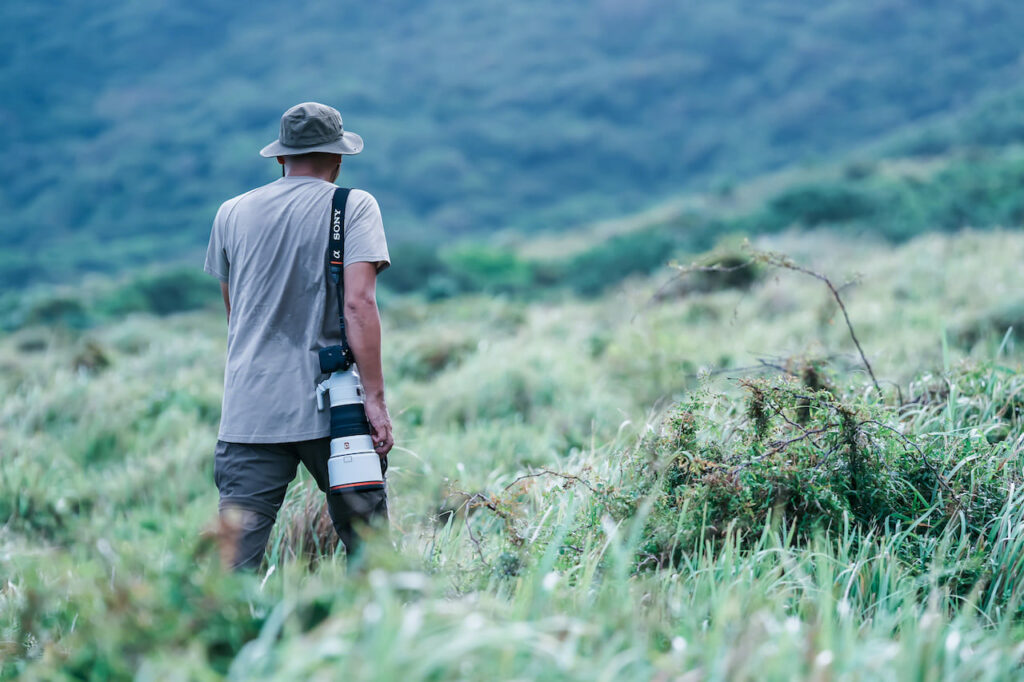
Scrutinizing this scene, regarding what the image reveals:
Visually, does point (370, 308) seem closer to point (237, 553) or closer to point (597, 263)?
point (237, 553)

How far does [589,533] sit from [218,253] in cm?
179

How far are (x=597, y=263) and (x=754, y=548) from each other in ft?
64.8

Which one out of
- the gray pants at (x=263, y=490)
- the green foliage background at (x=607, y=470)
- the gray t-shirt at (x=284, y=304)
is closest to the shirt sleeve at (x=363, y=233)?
the gray t-shirt at (x=284, y=304)

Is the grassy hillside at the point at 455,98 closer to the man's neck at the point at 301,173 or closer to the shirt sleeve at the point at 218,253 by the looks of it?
the shirt sleeve at the point at 218,253

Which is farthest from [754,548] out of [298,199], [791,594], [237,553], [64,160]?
[64,160]

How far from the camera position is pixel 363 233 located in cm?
321

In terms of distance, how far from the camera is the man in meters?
3.16

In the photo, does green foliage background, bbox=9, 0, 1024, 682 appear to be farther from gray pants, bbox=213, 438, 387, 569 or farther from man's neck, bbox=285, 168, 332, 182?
man's neck, bbox=285, 168, 332, 182

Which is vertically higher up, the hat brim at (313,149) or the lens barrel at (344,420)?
the hat brim at (313,149)

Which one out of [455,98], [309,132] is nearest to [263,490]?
[309,132]

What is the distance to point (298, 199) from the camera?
10.7ft

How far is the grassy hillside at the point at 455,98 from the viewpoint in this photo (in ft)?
222

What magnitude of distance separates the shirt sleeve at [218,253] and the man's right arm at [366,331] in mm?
580

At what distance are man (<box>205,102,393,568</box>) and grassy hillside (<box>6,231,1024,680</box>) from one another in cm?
36
